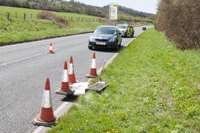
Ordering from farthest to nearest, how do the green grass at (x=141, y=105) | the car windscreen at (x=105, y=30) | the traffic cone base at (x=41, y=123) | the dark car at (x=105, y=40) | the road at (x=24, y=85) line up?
the car windscreen at (x=105, y=30) < the dark car at (x=105, y=40) < the road at (x=24, y=85) < the traffic cone base at (x=41, y=123) < the green grass at (x=141, y=105)

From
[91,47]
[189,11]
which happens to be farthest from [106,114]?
[91,47]

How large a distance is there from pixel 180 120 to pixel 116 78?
5280 millimetres

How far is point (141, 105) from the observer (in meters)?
9.58

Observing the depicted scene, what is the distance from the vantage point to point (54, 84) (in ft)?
42.4

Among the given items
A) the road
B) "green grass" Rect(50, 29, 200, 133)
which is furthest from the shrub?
"green grass" Rect(50, 29, 200, 133)

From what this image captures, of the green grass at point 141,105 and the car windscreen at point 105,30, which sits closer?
the green grass at point 141,105

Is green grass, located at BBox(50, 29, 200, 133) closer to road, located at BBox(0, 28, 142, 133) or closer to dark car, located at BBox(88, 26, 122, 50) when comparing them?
road, located at BBox(0, 28, 142, 133)

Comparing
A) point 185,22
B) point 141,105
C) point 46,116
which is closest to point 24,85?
point 141,105

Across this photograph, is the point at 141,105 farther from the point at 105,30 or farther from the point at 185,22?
the point at 105,30

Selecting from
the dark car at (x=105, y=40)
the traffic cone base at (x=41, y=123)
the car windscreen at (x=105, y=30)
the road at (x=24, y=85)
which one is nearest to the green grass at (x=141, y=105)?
the traffic cone base at (x=41, y=123)

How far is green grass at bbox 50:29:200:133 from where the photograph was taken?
783 centimetres

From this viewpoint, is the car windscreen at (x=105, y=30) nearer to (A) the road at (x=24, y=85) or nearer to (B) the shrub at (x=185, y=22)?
(B) the shrub at (x=185, y=22)

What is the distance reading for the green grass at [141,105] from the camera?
25.7 ft

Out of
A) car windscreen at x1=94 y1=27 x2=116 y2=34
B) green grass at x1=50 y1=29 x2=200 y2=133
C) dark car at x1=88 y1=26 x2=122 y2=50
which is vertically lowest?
dark car at x1=88 y1=26 x2=122 y2=50
